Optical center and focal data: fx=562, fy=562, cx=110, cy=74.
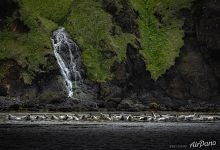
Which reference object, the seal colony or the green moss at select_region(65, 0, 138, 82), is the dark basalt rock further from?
the seal colony

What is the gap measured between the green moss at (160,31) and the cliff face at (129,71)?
2.43 feet

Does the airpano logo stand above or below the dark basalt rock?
below

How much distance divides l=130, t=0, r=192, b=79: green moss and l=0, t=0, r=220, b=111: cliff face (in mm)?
740

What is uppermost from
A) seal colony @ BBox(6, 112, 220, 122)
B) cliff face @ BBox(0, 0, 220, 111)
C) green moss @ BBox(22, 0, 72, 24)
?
green moss @ BBox(22, 0, 72, 24)

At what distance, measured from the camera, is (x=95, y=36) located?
158 m

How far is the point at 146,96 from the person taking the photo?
14900 cm

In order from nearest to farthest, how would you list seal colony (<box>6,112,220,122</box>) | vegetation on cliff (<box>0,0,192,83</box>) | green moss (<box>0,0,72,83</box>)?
seal colony (<box>6,112,220,122</box>) → green moss (<box>0,0,72,83</box>) → vegetation on cliff (<box>0,0,192,83</box>)

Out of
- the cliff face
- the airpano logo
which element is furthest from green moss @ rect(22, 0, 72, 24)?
the airpano logo

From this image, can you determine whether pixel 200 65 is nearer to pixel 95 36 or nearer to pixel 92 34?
pixel 95 36

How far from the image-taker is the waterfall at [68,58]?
468 feet

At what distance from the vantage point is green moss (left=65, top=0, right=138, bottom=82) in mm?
151500

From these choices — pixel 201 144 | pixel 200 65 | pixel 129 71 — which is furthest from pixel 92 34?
pixel 201 144

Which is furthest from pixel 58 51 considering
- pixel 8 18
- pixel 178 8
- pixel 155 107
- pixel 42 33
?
pixel 178 8

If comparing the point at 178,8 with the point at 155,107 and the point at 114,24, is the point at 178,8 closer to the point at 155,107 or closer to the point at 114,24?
the point at 114,24
